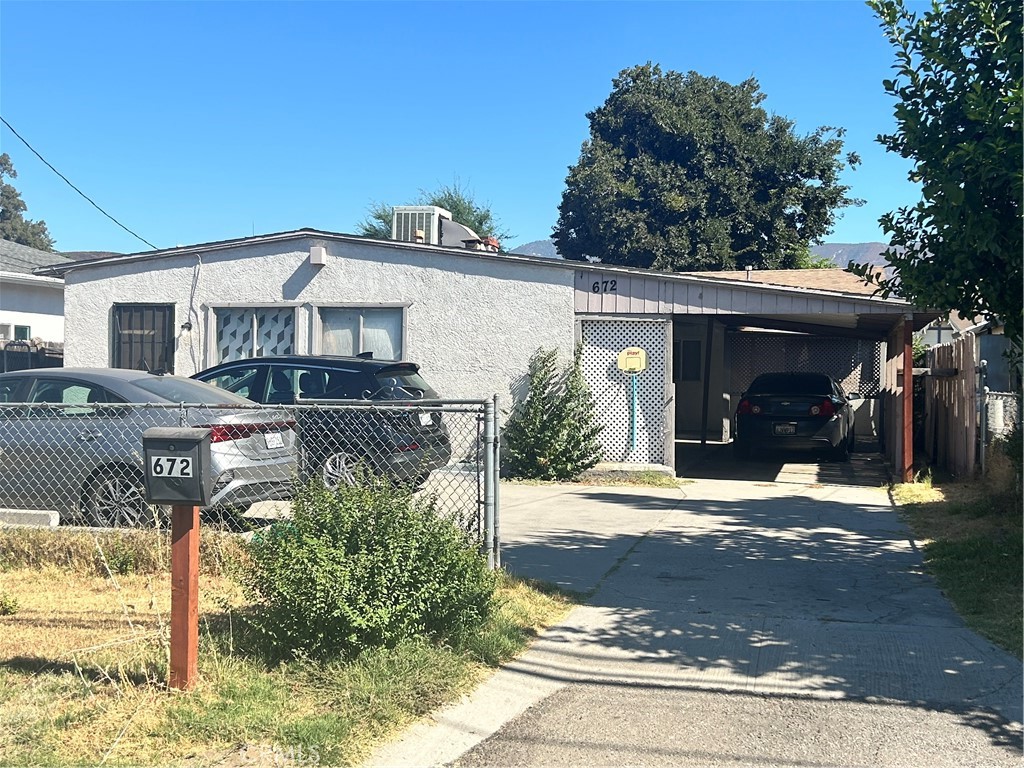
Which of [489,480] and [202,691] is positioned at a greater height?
[489,480]

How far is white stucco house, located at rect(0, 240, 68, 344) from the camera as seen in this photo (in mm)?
21594

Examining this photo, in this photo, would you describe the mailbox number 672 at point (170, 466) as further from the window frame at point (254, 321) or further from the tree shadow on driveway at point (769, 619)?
the window frame at point (254, 321)

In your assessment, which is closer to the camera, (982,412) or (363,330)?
(982,412)

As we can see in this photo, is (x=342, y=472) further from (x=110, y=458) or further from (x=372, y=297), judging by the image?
(x=372, y=297)

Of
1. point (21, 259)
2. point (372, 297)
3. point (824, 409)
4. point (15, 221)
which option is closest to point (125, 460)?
point (372, 297)

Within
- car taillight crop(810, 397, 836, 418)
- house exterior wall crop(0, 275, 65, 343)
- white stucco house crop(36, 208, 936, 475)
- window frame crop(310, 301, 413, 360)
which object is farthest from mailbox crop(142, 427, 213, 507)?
house exterior wall crop(0, 275, 65, 343)

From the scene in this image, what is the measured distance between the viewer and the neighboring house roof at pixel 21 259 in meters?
21.8

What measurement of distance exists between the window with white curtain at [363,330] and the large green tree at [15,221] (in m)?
59.1

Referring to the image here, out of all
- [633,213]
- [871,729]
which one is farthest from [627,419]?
[633,213]

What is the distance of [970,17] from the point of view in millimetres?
6805

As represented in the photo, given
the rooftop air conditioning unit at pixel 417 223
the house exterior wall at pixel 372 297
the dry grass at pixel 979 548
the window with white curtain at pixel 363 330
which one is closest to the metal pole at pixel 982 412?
the dry grass at pixel 979 548

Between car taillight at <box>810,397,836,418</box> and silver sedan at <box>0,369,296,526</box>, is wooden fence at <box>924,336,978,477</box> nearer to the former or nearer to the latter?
car taillight at <box>810,397,836,418</box>

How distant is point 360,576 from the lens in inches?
197

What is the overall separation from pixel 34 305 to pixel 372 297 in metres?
12.2
